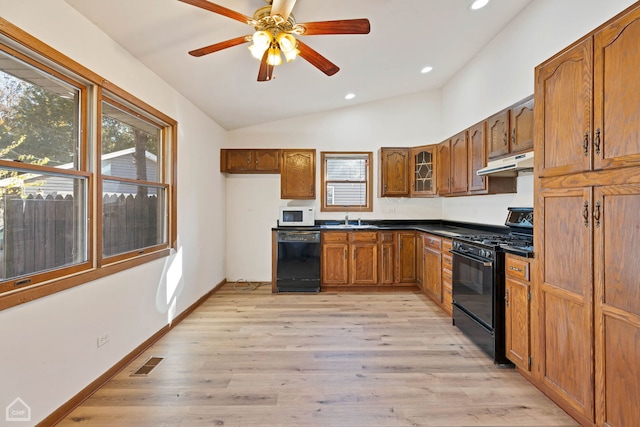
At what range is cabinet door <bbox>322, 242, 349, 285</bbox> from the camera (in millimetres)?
4324

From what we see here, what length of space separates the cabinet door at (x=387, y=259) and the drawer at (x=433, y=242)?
20.6 inches

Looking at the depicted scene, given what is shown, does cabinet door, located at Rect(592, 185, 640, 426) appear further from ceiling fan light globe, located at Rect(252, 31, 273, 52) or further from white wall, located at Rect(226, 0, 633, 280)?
white wall, located at Rect(226, 0, 633, 280)

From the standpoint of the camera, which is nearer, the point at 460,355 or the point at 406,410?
the point at 406,410

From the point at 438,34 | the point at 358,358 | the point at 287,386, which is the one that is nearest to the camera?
the point at 287,386

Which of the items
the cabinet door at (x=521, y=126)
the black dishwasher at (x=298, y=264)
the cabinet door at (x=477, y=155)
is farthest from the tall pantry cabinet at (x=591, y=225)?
the black dishwasher at (x=298, y=264)

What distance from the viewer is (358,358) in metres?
2.46

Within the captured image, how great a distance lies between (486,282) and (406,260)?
1.89 metres

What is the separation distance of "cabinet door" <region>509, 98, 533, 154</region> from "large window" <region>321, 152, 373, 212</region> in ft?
8.01

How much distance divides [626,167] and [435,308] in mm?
2623

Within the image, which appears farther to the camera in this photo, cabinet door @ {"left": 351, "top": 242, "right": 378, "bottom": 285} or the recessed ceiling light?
cabinet door @ {"left": 351, "top": 242, "right": 378, "bottom": 285}

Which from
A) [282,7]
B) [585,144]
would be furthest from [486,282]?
[282,7]

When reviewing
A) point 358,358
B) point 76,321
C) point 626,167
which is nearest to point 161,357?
point 76,321

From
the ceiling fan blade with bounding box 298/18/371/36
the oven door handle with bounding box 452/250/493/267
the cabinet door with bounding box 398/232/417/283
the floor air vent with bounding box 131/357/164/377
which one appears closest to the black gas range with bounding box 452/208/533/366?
the oven door handle with bounding box 452/250/493/267

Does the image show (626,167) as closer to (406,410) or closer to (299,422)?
(406,410)
